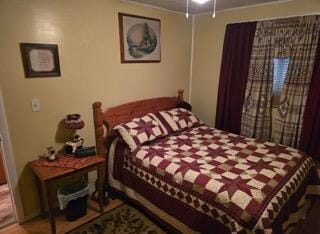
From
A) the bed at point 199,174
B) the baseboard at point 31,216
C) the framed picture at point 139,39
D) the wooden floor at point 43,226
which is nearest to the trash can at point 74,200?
the wooden floor at point 43,226

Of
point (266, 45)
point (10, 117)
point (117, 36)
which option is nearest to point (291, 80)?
point (266, 45)

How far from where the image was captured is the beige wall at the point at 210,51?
2.81 metres

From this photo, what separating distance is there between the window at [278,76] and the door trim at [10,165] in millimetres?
2966

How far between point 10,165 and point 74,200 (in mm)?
685

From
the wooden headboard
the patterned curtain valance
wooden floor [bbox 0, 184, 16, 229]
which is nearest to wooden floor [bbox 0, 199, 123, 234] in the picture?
wooden floor [bbox 0, 184, 16, 229]

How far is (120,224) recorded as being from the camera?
2.16 metres

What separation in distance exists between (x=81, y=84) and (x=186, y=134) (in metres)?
1.40

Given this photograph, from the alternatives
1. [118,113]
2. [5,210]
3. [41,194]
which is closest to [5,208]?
[5,210]

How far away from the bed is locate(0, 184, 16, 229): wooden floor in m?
1.06

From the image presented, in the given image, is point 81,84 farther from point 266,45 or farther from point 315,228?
point 315,228

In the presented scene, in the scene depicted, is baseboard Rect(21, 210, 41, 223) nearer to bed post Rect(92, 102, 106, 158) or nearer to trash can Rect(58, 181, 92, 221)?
trash can Rect(58, 181, 92, 221)

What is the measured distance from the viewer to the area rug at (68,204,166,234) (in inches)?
81.5

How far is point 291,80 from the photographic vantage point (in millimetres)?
2543

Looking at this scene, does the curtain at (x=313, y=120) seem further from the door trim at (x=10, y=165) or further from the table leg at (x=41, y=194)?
the door trim at (x=10, y=165)
